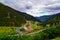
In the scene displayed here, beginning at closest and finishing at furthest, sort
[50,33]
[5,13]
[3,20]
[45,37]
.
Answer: [45,37], [50,33], [3,20], [5,13]

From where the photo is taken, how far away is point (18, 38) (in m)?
29.7

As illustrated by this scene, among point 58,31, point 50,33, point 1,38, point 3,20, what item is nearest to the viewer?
point 1,38

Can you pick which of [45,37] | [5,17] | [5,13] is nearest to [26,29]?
[45,37]

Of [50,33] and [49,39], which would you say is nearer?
[49,39]

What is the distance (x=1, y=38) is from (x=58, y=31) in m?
22.6

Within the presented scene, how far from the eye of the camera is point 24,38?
31297 millimetres

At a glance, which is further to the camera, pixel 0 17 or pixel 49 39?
pixel 0 17

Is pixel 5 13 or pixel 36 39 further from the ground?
pixel 5 13

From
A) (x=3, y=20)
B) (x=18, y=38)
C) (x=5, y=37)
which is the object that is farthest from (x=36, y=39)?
(x=3, y=20)

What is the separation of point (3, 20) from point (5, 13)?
7200 millimetres

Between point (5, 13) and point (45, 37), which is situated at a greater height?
point (5, 13)

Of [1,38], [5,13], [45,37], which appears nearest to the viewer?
[1,38]

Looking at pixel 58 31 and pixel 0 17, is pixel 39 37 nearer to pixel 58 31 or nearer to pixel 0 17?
pixel 58 31

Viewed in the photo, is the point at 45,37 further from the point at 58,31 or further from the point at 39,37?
the point at 58,31
